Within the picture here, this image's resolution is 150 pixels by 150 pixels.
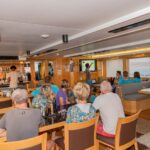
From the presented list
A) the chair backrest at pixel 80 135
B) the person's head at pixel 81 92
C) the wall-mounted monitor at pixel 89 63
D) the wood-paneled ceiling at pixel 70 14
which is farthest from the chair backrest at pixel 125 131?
the wall-mounted monitor at pixel 89 63

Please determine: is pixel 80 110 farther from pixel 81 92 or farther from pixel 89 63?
pixel 89 63

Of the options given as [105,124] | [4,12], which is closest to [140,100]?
[105,124]

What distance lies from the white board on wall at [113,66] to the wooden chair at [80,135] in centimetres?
833

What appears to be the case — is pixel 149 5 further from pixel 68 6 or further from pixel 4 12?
pixel 4 12

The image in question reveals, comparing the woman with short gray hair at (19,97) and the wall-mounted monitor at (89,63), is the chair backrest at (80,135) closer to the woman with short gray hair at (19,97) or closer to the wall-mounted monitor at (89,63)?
the woman with short gray hair at (19,97)

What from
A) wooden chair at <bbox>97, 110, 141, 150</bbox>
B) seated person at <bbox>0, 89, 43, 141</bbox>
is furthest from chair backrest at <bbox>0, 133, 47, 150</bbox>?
wooden chair at <bbox>97, 110, 141, 150</bbox>

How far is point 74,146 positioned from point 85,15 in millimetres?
1990

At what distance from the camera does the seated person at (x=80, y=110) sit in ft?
7.16

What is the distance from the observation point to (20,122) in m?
1.86

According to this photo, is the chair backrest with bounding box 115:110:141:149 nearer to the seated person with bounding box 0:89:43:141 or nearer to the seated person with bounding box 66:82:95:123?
the seated person with bounding box 66:82:95:123

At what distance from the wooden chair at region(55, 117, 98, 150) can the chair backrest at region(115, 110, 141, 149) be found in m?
0.31

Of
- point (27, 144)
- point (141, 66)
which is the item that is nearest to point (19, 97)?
point (27, 144)

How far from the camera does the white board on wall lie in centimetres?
1015

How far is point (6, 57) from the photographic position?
9.16 m
